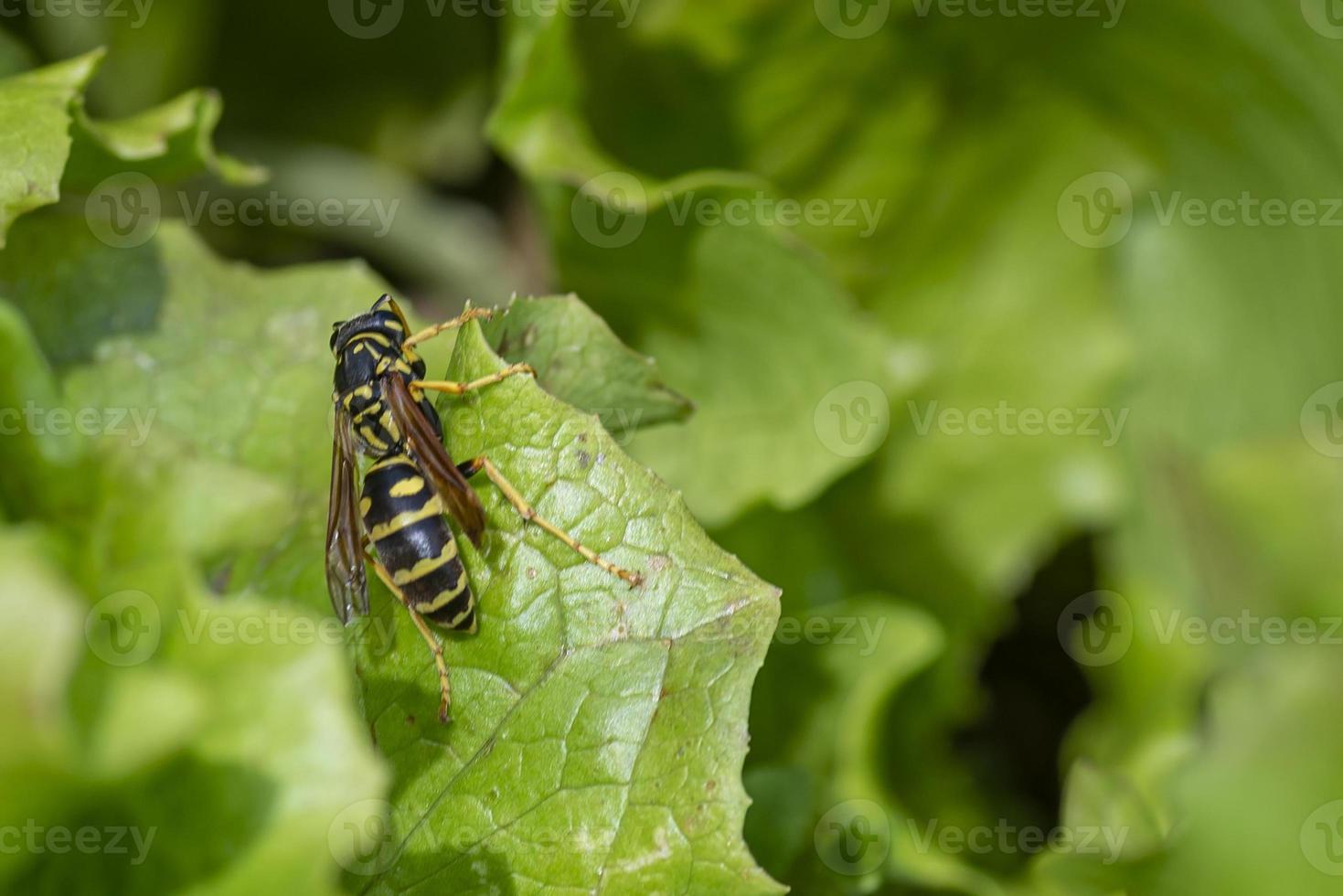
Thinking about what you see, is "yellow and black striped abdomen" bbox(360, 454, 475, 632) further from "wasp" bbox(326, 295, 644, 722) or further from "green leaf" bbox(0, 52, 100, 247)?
"green leaf" bbox(0, 52, 100, 247)

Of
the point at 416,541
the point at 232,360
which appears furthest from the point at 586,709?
the point at 232,360

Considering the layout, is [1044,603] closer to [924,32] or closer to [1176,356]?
[1176,356]

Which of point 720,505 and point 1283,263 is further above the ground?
point 1283,263

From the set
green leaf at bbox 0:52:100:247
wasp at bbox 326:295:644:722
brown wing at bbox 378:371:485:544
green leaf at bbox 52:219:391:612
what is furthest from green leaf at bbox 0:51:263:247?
brown wing at bbox 378:371:485:544

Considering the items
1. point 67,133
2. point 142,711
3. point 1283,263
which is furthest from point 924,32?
point 142,711

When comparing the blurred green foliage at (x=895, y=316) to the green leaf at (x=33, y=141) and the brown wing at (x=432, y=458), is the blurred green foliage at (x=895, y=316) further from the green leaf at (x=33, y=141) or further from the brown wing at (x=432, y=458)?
the brown wing at (x=432, y=458)
